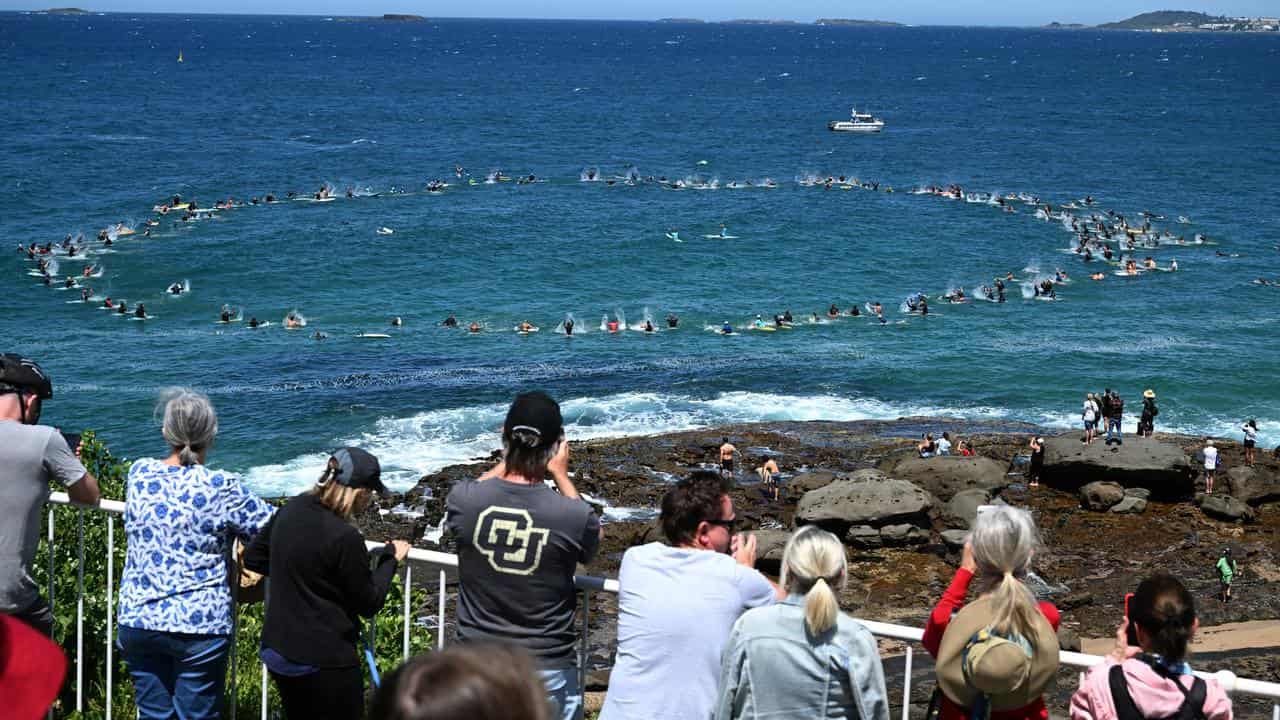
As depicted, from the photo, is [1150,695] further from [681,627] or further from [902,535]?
[902,535]

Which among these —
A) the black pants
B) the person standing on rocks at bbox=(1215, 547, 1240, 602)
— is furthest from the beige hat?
the person standing on rocks at bbox=(1215, 547, 1240, 602)

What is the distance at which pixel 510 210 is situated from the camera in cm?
8244

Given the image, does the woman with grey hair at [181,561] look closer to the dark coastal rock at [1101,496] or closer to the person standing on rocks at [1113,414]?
the dark coastal rock at [1101,496]

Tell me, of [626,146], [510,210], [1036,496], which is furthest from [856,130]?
[1036,496]

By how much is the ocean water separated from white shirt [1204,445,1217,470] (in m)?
10.6

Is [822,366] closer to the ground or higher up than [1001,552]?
closer to the ground

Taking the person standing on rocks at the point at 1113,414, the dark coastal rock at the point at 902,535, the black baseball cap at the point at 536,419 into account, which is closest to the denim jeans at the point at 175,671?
the black baseball cap at the point at 536,419

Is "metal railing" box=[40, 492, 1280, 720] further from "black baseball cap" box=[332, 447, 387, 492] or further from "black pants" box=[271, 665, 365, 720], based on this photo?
"black baseball cap" box=[332, 447, 387, 492]

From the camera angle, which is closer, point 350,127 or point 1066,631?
point 1066,631

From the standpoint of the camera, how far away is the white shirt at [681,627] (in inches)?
228

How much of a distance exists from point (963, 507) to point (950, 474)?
280 cm

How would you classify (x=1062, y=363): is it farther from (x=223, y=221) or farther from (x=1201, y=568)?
(x=223, y=221)

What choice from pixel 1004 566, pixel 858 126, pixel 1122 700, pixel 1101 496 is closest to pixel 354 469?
pixel 1004 566

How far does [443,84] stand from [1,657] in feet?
612
